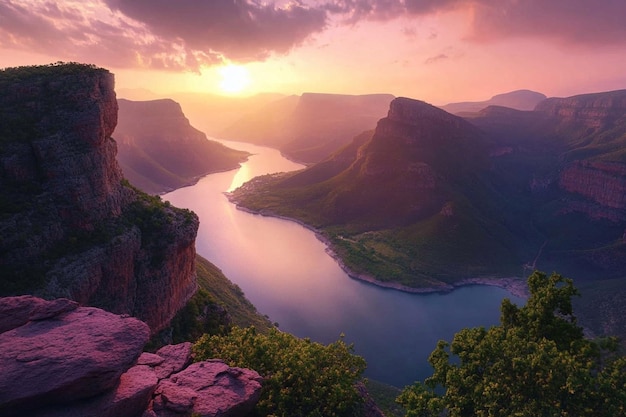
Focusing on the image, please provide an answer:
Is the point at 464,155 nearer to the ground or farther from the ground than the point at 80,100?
nearer to the ground

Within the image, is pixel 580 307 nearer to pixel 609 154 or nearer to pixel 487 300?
pixel 487 300

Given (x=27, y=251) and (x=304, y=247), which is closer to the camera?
(x=27, y=251)

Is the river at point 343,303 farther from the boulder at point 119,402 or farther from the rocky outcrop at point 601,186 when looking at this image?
the boulder at point 119,402

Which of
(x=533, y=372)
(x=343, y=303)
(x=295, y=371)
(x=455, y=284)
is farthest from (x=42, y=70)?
(x=455, y=284)

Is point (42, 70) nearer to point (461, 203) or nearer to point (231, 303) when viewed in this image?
point (231, 303)

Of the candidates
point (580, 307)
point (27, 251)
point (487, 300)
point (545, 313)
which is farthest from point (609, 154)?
point (27, 251)

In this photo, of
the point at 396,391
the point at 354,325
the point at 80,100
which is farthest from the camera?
the point at 354,325
